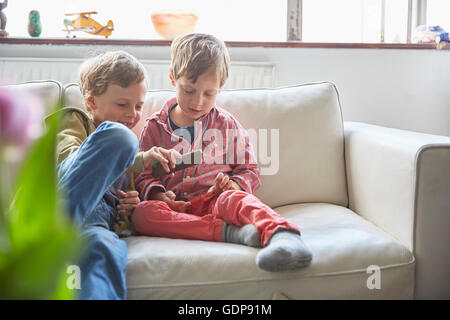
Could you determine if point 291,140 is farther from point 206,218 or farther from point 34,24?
point 34,24

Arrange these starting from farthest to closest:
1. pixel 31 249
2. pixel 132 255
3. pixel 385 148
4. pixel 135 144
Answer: pixel 385 148 < pixel 132 255 < pixel 135 144 < pixel 31 249

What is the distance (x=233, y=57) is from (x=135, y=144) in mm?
1504

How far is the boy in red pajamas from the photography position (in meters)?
1.15

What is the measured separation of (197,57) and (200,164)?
0.32 meters

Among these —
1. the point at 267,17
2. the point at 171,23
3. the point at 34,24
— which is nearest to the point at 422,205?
the point at 171,23

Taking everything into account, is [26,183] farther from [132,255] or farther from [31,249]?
[132,255]

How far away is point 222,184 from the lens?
1.29m

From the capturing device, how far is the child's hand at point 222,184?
129 centimetres

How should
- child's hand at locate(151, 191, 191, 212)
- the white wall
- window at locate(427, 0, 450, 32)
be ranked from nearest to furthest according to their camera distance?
child's hand at locate(151, 191, 191, 212) < the white wall < window at locate(427, 0, 450, 32)

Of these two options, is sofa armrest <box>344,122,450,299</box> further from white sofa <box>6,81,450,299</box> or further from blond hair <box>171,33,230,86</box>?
blond hair <box>171,33,230,86</box>

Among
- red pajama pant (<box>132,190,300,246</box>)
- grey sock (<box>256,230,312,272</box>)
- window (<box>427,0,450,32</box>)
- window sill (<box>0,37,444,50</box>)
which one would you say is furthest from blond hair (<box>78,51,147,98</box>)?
window (<box>427,0,450,32</box>)

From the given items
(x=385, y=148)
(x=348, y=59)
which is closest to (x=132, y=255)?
(x=385, y=148)

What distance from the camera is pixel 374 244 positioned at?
1.08 meters

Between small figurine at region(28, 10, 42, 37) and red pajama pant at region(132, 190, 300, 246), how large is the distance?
1.45m
